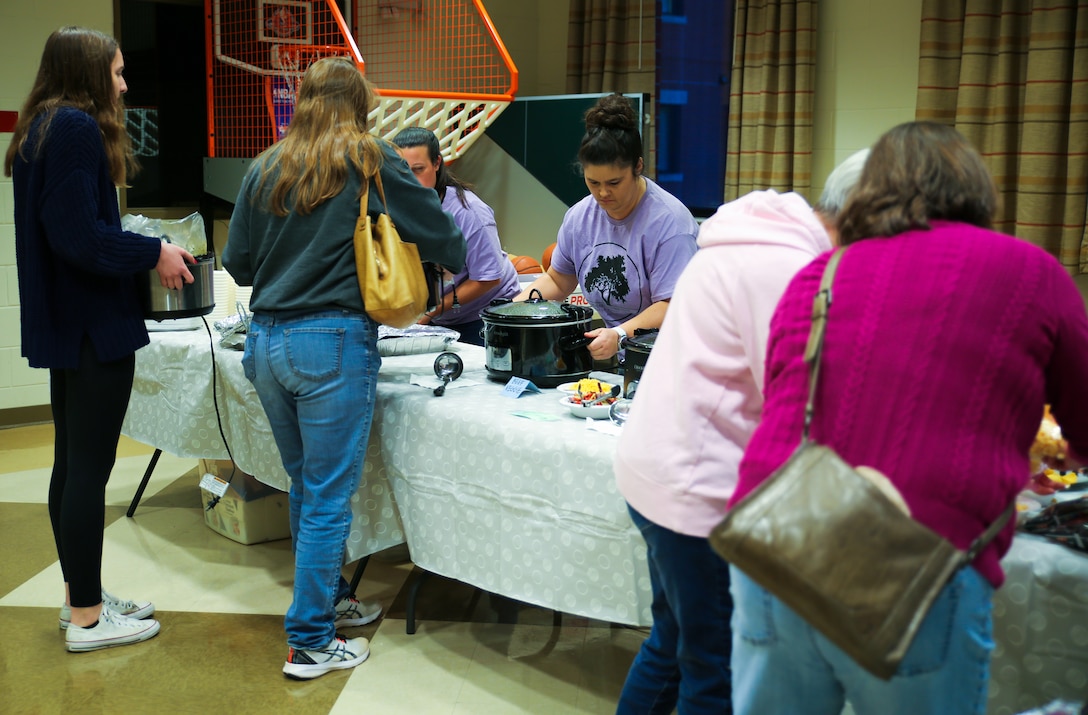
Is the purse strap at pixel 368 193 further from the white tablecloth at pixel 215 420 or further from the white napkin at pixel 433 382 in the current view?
the white tablecloth at pixel 215 420

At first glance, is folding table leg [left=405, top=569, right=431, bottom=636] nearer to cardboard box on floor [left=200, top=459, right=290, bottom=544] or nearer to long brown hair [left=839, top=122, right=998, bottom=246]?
cardboard box on floor [left=200, top=459, right=290, bottom=544]

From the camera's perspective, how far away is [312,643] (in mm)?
2555

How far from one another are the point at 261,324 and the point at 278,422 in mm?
249

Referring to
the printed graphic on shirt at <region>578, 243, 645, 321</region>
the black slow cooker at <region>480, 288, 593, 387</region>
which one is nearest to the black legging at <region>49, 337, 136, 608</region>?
the black slow cooker at <region>480, 288, 593, 387</region>

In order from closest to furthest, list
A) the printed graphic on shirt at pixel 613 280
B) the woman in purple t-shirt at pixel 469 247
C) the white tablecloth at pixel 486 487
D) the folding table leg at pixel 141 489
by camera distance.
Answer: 1. the white tablecloth at pixel 486 487
2. the printed graphic on shirt at pixel 613 280
3. the woman in purple t-shirt at pixel 469 247
4. the folding table leg at pixel 141 489

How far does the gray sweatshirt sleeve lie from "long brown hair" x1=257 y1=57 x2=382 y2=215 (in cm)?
5

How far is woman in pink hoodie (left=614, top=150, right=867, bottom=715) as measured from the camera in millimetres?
1475

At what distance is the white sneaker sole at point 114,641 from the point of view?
8.76 ft

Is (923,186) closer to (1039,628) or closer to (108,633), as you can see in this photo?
(1039,628)

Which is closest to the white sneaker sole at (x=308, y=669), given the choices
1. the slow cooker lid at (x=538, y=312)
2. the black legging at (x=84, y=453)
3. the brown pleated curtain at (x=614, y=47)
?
the black legging at (x=84, y=453)

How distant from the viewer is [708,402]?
152 centimetres

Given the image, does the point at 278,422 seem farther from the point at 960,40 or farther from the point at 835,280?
the point at 960,40

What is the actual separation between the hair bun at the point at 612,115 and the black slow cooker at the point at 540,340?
0.52 m

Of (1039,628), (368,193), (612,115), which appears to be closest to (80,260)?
(368,193)
